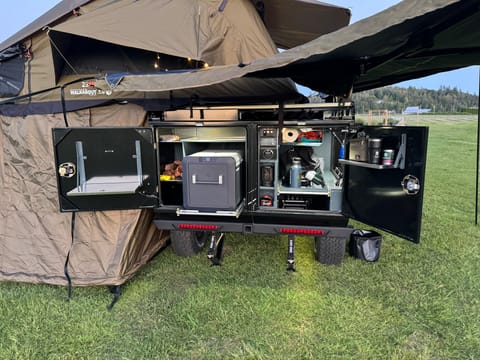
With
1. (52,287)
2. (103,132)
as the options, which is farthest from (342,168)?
(52,287)

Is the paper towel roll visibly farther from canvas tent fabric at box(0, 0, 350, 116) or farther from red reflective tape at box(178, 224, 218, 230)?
red reflective tape at box(178, 224, 218, 230)

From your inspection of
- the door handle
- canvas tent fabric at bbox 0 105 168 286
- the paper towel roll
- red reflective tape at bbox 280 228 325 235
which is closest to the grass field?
canvas tent fabric at bbox 0 105 168 286

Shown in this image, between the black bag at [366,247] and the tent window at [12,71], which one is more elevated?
the tent window at [12,71]

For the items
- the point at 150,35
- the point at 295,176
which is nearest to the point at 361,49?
the point at 295,176

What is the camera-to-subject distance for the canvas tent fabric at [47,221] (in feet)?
10.0

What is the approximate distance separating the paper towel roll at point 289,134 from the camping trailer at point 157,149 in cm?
1

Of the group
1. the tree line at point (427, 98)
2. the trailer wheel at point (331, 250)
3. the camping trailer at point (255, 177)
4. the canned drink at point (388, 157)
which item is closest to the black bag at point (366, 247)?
the trailer wheel at point (331, 250)

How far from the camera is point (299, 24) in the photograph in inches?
224

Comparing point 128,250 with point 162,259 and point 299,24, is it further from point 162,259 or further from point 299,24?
point 299,24

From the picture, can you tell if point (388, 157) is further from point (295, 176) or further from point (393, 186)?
point (295, 176)

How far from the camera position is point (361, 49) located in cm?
214

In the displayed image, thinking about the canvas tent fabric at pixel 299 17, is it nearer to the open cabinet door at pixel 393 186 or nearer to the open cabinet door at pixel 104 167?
the open cabinet door at pixel 104 167

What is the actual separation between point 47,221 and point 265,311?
2.43m

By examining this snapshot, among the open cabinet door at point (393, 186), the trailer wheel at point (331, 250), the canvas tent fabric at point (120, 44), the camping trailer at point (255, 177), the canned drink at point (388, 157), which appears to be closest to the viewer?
the open cabinet door at point (393, 186)
